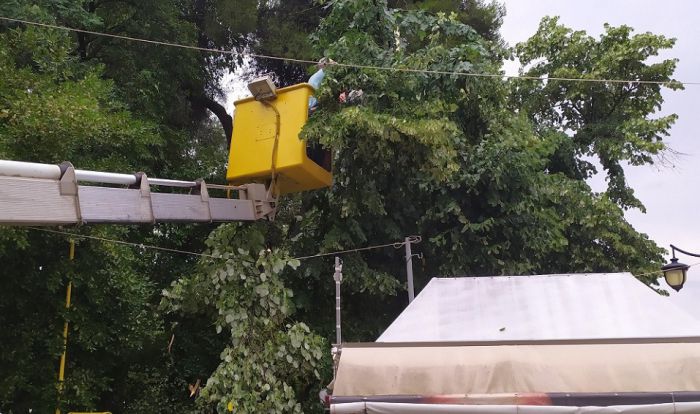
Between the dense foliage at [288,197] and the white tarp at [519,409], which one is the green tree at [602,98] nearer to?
the dense foliage at [288,197]

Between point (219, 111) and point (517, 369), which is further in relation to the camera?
point (219, 111)

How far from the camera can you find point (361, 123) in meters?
7.73

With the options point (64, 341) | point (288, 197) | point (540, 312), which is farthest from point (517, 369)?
point (288, 197)

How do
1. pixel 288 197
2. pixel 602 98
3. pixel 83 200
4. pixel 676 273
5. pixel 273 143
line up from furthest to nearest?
1. pixel 602 98
2. pixel 288 197
3. pixel 676 273
4. pixel 273 143
5. pixel 83 200

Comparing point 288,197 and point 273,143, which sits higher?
point 288,197

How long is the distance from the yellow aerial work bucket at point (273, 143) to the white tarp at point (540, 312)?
1.74 meters

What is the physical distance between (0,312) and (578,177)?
12.0 m

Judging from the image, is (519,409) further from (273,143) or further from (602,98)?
(602,98)

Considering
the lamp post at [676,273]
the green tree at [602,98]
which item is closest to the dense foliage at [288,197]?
the green tree at [602,98]

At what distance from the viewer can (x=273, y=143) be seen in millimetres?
6574

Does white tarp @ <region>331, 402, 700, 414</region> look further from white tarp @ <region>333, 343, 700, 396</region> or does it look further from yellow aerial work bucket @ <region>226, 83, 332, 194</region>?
yellow aerial work bucket @ <region>226, 83, 332, 194</region>

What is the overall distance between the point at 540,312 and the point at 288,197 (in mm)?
6142

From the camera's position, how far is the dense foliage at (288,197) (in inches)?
298

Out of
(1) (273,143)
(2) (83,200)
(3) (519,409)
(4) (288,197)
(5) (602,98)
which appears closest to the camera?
(3) (519,409)
